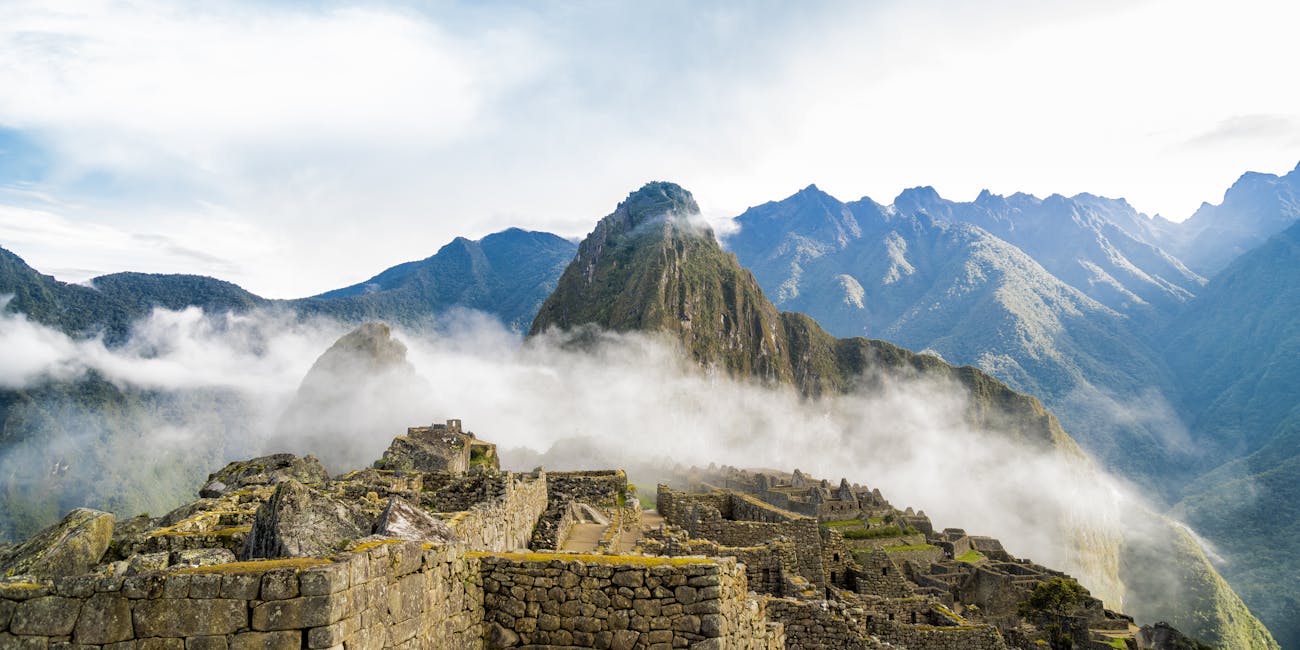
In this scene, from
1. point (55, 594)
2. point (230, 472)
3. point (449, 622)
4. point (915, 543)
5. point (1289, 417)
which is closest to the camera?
point (55, 594)

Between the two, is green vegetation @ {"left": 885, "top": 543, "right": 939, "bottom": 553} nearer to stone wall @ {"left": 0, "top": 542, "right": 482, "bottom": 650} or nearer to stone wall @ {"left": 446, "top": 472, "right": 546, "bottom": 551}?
stone wall @ {"left": 446, "top": 472, "right": 546, "bottom": 551}

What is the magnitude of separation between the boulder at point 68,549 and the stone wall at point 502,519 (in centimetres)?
377

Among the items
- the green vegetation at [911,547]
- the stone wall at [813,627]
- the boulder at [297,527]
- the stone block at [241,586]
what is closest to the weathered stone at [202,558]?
the boulder at [297,527]

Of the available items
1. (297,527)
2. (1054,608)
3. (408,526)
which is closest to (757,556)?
(408,526)

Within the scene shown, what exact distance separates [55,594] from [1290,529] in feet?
610

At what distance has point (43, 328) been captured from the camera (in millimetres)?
111188

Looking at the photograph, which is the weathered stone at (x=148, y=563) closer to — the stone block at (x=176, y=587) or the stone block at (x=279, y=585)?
the stone block at (x=176, y=587)

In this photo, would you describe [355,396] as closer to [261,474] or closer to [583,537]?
[261,474]

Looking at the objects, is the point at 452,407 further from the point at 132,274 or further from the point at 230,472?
the point at 230,472

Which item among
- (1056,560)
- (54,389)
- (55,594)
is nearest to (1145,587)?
(1056,560)

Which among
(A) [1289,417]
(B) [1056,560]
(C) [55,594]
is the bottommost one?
(B) [1056,560]

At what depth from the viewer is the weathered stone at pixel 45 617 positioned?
172 inches

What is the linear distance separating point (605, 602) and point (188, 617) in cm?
322

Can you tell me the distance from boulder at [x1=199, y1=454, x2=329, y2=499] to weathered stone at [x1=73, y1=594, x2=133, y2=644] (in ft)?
49.0
